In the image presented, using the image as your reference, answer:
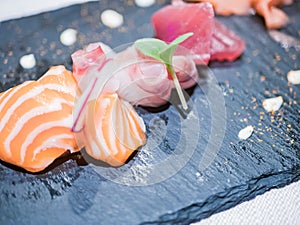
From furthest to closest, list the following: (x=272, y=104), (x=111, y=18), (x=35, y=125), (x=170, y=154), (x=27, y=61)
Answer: (x=111, y=18), (x=27, y=61), (x=272, y=104), (x=170, y=154), (x=35, y=125)

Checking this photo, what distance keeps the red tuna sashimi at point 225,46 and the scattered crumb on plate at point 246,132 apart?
0.36 metres

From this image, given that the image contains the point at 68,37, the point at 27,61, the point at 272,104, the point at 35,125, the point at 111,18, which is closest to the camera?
the point at 35,125

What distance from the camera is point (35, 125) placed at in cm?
161

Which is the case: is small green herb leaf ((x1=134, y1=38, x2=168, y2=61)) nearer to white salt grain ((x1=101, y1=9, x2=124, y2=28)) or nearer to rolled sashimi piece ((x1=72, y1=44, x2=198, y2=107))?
rolled sashimi piece ((x1=72, y1=44, x2=198, y2=107))

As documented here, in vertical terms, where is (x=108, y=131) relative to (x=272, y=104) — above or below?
above

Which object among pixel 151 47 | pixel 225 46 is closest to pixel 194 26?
pixel 225 46

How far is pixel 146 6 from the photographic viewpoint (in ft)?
7.66

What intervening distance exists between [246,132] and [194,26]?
442mm

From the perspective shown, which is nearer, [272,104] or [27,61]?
[272,104]

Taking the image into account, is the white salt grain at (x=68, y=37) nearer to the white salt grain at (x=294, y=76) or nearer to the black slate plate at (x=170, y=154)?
the black slate plate at (x=170, y=154)

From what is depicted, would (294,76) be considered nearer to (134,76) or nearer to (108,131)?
(134,76)

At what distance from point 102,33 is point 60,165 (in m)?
0.72

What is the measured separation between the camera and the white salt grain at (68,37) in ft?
7.00

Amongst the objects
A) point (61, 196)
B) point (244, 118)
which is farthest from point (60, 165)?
point (244, 118)
